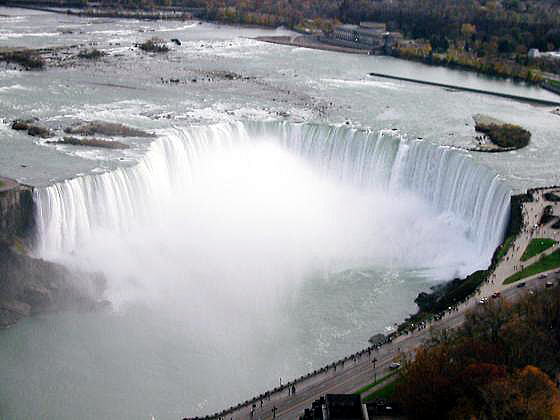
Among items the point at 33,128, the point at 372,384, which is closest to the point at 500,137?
the point at 372,384

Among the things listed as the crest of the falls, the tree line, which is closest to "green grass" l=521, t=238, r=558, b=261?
the crest of the falls

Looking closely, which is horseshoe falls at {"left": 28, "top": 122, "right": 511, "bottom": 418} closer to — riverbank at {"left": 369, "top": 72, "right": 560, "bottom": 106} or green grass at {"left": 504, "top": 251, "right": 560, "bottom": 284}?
green grass at {"left": 504, "top": 251, "right": 560, "bottom": 284}

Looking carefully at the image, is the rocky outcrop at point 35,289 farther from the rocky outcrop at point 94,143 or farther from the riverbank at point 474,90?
the riverbank at point 474,90

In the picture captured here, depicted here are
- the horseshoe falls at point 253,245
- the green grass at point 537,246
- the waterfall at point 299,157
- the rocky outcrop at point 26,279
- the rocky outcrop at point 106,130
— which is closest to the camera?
the horseshoe falls at point 253,245

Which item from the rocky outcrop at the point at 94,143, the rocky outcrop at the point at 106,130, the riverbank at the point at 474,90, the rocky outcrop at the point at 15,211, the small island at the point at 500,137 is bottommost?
the rocky outcrop at the point at 15,211

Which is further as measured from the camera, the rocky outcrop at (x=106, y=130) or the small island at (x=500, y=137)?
the small island at (x=500, y=137)

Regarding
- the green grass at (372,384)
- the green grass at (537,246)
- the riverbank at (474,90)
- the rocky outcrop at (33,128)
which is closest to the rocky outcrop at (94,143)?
the rocky outcrop at (33,128)
